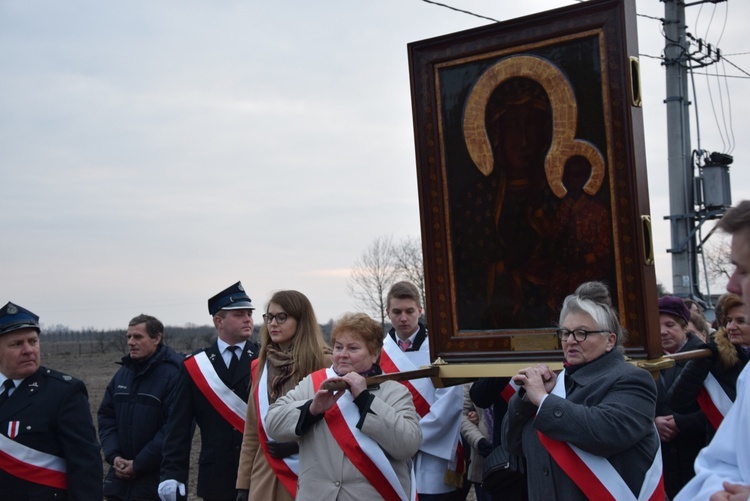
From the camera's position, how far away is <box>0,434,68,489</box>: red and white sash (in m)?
5.35

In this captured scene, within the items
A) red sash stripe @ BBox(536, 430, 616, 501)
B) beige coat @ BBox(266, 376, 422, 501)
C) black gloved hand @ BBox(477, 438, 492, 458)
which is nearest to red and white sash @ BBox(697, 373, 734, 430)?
black gloved hand @ BBox(477, 438, 492, 458)

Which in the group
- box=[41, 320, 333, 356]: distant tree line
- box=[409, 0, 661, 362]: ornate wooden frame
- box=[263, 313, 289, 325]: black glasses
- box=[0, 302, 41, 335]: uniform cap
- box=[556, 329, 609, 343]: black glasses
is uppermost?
box=[409, 0, 661, 362]: ornate wooden frame

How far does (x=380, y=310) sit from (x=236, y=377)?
3190cm

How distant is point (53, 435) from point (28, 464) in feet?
0.72

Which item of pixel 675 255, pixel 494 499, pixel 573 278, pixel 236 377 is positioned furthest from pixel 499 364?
pixel 675 255

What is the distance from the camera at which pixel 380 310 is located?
3825cm

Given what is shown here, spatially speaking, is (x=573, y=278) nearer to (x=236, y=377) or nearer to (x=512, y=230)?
(x=512, y=230)

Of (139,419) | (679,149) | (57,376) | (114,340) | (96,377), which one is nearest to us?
(57,376)

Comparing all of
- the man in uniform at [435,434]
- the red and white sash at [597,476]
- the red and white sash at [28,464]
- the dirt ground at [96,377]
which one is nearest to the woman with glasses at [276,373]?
the man in uniform at [435,434]

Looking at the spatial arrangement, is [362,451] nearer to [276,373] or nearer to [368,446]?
[368,446]

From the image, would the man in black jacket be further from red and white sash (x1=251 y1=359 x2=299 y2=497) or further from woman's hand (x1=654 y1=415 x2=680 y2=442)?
woman's hand (x1=654 y1=415 x2=680 y2=442)

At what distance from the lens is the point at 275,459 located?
17.3 feet

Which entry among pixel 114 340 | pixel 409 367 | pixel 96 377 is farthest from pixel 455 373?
pixel 114 340

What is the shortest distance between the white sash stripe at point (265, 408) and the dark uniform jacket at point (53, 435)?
1.05 meters
